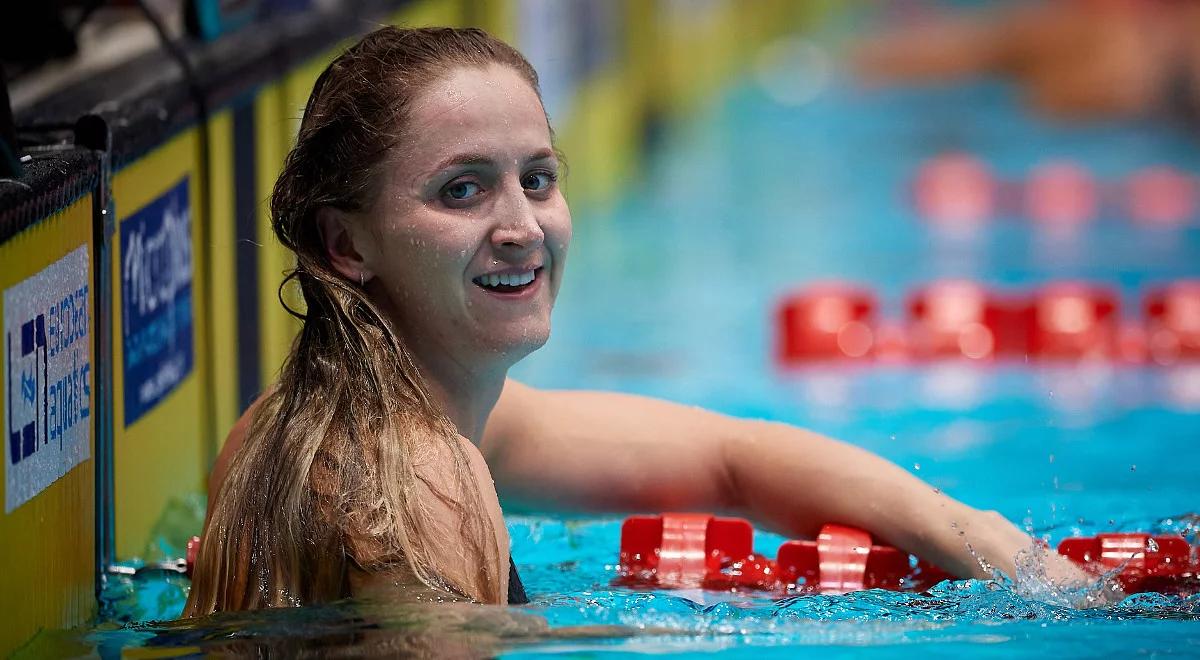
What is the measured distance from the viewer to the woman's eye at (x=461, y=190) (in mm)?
2031

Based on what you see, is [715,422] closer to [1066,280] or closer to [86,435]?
[86,435]

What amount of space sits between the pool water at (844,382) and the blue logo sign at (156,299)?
1.42 ft

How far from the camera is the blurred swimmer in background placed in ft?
30.9

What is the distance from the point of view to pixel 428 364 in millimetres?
2104

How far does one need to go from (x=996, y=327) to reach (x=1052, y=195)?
8.87 feet

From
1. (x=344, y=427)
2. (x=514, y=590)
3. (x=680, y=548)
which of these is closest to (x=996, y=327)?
(x=680, y=548)

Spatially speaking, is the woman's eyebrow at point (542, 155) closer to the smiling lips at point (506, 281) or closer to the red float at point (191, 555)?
the smiling lips at point (506, 281)

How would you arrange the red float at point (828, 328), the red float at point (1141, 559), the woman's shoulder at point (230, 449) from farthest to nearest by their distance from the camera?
the red float at point (828, 328), the red float at point (1141, 559), the woman's shoulder at point (230, 449)

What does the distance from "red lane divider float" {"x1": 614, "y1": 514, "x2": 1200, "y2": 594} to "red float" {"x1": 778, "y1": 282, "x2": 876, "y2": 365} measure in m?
2.37

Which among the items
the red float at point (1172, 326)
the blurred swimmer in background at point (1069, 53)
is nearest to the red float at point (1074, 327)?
the red float at point (1172, 326)

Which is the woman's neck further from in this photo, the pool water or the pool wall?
the pool wall

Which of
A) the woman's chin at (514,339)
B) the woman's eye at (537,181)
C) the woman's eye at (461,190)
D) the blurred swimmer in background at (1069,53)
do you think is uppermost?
the blurred swimmer in background at (1069,53)

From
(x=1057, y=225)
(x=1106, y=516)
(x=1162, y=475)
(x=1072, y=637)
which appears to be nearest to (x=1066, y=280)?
(x=1057, y=225)

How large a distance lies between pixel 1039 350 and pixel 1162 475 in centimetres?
103
